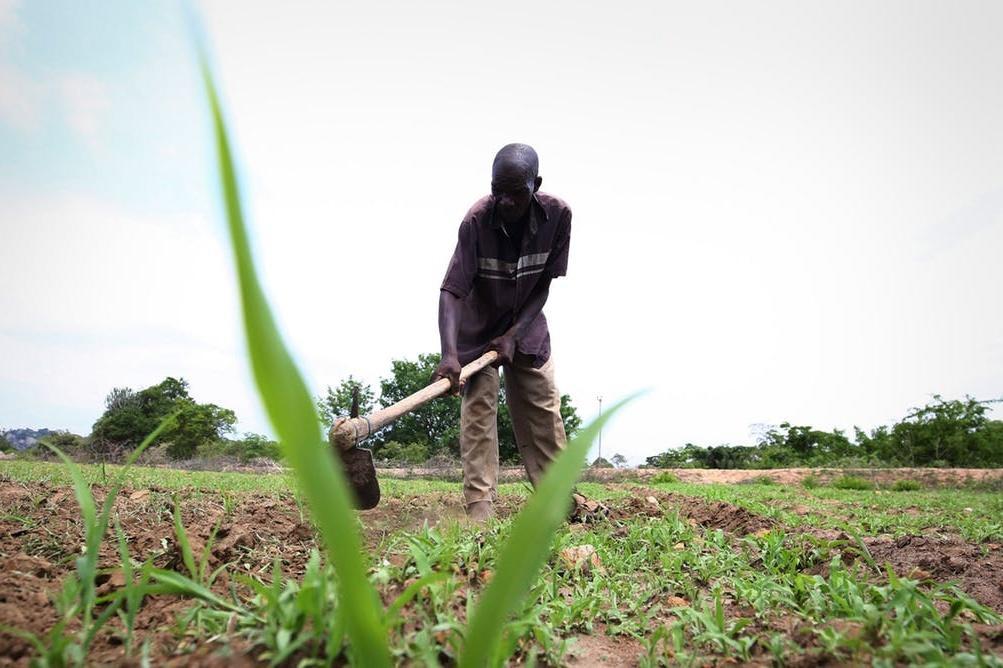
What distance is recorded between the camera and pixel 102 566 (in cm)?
170

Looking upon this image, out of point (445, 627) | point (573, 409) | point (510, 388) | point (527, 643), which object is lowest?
point (527, 643)

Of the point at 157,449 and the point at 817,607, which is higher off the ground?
the point at 157,449

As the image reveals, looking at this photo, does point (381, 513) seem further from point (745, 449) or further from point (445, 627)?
point (745, 449)

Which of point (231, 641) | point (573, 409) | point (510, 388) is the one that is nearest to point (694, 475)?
point (573, 409)

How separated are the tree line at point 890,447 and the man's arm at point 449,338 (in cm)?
2065

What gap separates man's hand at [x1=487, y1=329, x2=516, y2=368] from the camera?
370 centimetres

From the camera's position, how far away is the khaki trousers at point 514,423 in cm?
370

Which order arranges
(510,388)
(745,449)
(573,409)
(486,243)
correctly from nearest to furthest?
(486,243), (510,388), (745,449), (573,409)

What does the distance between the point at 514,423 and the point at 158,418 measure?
25.6 meters

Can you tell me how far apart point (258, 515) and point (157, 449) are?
1521cm

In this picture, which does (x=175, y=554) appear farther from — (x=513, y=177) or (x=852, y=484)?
(x=852, y=484)

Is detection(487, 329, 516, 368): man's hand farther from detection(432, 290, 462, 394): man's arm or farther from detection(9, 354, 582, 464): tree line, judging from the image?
detection(9, 354, 582, 464): tree line

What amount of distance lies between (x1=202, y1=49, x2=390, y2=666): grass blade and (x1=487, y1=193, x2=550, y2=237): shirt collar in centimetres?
311

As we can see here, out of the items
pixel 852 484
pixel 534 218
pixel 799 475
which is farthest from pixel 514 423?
pixel 799 475
